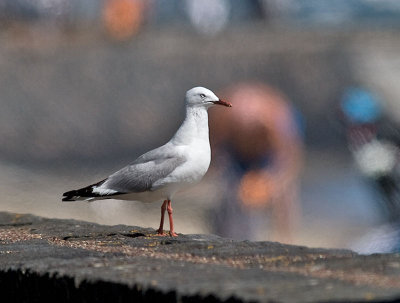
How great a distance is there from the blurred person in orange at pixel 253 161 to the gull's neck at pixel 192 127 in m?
6.76

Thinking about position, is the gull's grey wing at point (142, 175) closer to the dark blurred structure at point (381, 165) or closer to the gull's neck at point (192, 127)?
the gull's neck at point (192, 127)

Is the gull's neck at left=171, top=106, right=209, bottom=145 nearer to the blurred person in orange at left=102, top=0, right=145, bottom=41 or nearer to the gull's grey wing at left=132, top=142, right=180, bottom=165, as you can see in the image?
the gull's grey wing at left=132, top=142, right=180, bottom=165

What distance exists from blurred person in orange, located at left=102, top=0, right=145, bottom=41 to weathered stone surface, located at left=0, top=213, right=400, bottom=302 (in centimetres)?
2823

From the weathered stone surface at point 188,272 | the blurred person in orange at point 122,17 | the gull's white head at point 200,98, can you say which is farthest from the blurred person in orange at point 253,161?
the blurred person in orange at point 122,17

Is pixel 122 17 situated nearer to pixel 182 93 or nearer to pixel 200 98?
pixel 182 93

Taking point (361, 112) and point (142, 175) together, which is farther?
point (361, 112)

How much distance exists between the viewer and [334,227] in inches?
759

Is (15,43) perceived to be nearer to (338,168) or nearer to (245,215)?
(338,168)

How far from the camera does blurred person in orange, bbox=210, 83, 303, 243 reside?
13.8 metres

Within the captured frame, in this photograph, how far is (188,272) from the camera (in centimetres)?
390

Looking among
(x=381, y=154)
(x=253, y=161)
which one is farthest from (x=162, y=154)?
(x=253, y=161)

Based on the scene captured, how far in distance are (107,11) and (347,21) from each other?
8.25m

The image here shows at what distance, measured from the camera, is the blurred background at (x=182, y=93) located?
17750 millimetres

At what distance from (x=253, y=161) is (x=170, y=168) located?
7344 millimetres
